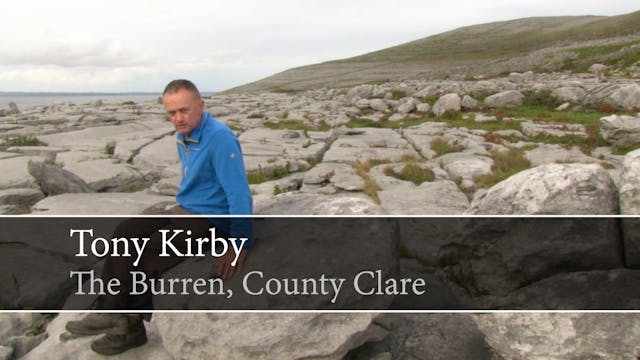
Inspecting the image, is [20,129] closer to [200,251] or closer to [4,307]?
[4,307]

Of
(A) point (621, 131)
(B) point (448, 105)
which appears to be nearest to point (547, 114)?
(B) point (448, 105)

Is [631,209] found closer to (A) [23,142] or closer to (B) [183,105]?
(B) [183,105]

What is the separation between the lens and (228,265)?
4.15 metres

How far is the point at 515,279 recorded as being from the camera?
432 cm

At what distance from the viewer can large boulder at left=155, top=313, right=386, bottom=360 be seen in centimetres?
377

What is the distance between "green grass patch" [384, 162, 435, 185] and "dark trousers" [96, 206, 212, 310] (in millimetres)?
5715

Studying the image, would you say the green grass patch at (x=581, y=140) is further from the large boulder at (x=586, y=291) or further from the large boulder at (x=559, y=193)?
the large boulder at (x=586, y=291)

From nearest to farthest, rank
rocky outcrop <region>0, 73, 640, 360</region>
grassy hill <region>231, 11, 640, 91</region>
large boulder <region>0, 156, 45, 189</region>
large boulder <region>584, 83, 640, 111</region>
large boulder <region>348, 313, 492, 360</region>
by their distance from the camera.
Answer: rocky outcrop <region>0, 73, 640, 360</region>, large boulder <region>348, 313, 492, 360</region>, large boulder <region>0, 156, 45, 189</region>, large boulder <region>584, 83, 640, 111</region>, grassy hill <region>231, 11, 640, 91</region>

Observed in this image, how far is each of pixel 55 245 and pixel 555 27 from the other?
118 meters

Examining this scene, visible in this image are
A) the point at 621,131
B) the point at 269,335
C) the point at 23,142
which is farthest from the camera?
the point at 23,142

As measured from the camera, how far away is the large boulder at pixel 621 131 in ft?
38.6

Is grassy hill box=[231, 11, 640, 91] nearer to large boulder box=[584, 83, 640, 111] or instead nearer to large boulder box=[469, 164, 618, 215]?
large boulder box=[584, 83, 640, 111]

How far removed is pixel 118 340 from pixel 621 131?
12058 millimetres

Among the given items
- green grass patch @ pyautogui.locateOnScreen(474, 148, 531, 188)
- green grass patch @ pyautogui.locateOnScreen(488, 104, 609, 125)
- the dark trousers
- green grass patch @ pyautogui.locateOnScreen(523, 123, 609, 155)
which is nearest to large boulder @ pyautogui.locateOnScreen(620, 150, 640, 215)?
the dark trousers
